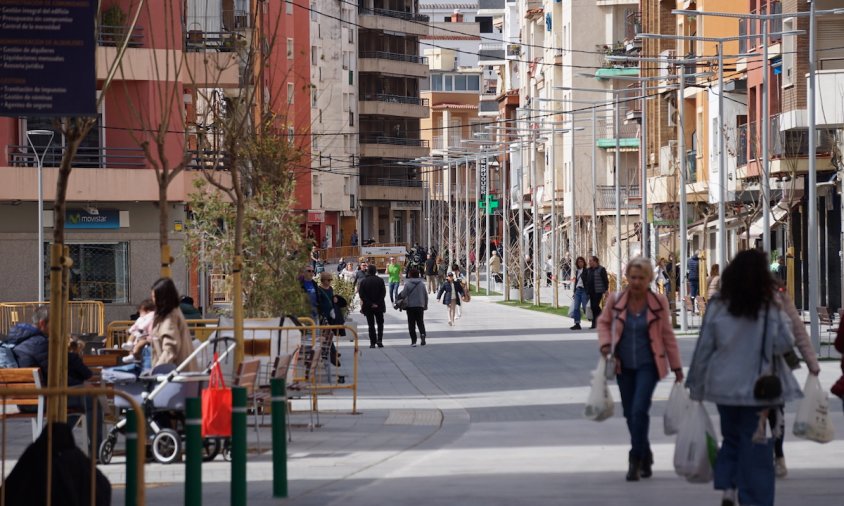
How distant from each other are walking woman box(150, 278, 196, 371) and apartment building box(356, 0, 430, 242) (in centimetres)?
10537

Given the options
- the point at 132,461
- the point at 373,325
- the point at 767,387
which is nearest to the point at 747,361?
the point at 767,387

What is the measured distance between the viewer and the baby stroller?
1541cm

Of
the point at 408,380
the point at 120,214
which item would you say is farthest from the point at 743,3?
the point at 408,380

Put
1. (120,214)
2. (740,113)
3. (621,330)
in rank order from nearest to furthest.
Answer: (621,330) → (120,214) → (740,113)

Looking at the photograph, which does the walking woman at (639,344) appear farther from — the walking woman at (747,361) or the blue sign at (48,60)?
the blue sign at (48,60)

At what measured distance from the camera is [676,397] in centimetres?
1206

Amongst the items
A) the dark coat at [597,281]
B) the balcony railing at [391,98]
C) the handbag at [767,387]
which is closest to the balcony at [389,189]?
the balcony railing at [391,98]

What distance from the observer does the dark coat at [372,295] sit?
120 ft

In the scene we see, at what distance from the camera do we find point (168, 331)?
16078 millimetres

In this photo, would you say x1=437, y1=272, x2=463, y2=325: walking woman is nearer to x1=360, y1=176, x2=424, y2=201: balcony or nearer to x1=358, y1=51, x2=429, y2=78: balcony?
x1=358, y1=51, x2=429, y2=78: balcony

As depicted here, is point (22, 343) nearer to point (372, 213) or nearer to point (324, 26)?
point (324, 26)

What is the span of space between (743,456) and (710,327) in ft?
2.72

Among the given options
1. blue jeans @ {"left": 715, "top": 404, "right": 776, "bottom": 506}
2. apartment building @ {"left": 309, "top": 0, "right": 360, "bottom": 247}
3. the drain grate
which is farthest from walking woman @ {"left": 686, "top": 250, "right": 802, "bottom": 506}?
apartment building @ {"left": 309, "top": 0, "right": 360, "bottom": 247}

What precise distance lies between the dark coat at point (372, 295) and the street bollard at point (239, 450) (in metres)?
25.5
